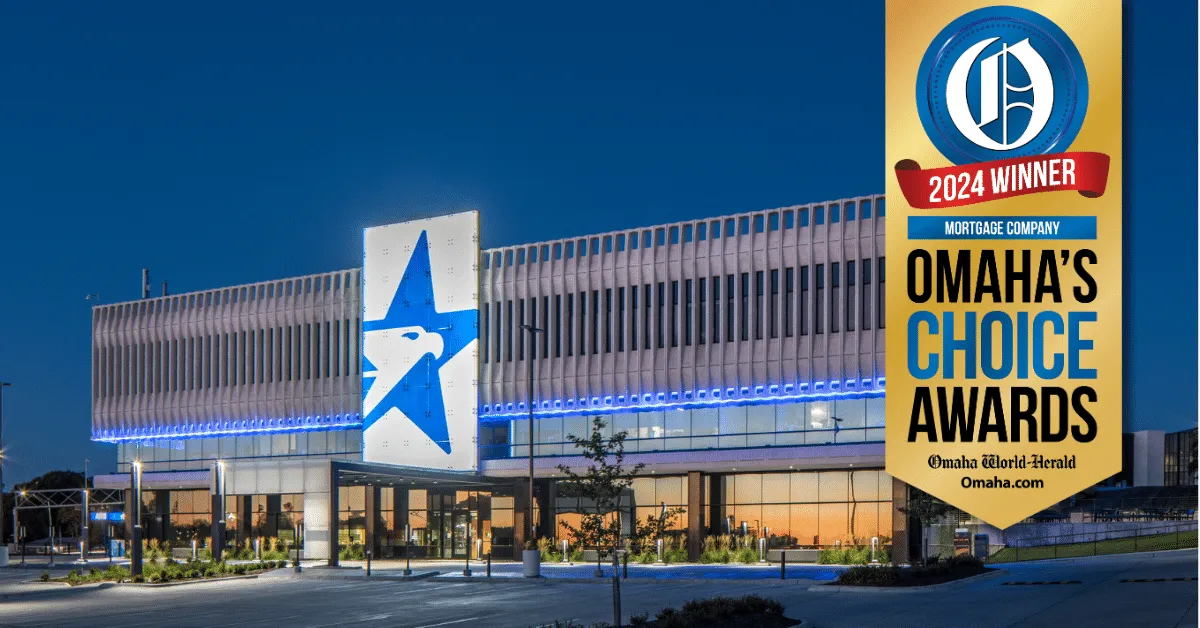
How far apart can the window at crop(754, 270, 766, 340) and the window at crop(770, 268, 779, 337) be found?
43cm

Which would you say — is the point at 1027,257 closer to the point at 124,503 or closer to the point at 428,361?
the point at 428,361

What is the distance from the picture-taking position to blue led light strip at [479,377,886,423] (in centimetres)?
5419

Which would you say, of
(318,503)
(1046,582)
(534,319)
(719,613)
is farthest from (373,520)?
(719,613)

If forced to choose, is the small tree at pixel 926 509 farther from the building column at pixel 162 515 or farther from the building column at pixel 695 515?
the building column at pixel 162 515

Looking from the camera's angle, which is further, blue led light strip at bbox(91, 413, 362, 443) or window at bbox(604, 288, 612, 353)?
blue led light strip at bbox(91, 413, 362, 443)

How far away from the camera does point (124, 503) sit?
252ft

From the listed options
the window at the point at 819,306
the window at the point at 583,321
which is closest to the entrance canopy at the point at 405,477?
the window at the point at 583,321

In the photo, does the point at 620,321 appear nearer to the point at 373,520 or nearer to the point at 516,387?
the point at 516,387

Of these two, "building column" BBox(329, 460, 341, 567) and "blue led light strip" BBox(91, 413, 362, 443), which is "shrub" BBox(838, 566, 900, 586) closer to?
"building column" BBox(329, 460, 341, 567)

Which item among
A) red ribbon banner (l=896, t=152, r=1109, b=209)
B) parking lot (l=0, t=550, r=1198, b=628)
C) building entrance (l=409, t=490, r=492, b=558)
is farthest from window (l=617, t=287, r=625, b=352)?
red ribbon banner (l=896, t=152, r=1109, b=209)

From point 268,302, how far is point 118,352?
14347 mm

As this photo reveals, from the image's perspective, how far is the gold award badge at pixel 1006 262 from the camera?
315 inches

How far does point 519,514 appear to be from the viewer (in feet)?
211

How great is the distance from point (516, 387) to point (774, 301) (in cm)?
1459
